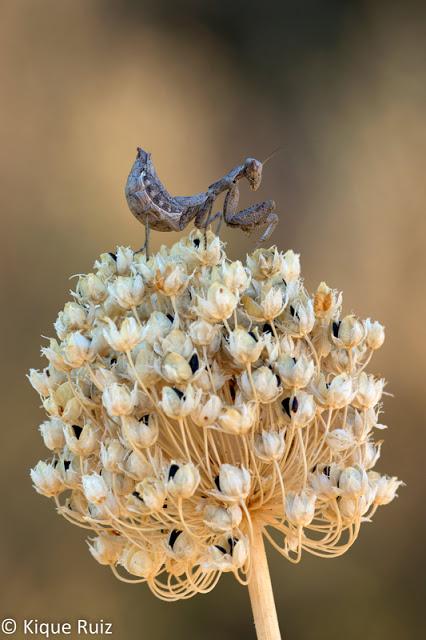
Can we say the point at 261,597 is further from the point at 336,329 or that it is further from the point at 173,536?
the point at 336,329

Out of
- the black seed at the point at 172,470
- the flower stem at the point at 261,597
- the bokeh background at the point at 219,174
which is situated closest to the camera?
the black seed at the point at 172,470

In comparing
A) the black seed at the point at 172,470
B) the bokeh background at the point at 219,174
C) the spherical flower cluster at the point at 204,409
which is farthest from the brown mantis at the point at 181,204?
the bokeh background at the point at 219,174

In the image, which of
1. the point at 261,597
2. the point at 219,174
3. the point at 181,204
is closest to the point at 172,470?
the point at 261,597

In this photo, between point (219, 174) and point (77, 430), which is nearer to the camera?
point (77, 430)

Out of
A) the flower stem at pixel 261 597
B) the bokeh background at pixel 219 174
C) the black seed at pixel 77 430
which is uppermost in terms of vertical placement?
the bokeh background at pixel 219 174

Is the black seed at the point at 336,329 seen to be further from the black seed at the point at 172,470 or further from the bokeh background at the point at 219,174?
the bokeh background at the point at 219,174

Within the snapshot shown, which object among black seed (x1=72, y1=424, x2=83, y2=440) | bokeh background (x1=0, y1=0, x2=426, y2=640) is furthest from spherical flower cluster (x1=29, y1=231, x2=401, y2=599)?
bokeh background (x1=0, y1=0, x2=426, y2=640)

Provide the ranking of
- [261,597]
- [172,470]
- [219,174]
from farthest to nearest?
[219,174] → [261,597] → [172,470]

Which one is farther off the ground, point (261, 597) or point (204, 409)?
point (204, 409)
